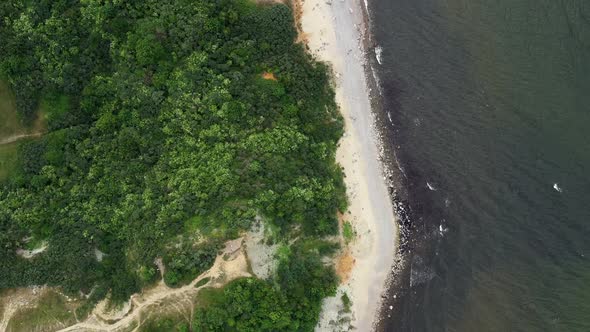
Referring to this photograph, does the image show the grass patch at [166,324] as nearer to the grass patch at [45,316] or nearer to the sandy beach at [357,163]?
the grass patch at [45,316]

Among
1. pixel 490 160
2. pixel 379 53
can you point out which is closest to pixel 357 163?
pixel 379 53

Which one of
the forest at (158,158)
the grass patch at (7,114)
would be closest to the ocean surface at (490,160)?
the forest at (158,158)

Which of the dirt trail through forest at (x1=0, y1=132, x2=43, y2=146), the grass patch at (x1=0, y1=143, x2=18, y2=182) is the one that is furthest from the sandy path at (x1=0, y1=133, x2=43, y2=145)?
the grass patch at (x1=0, y1=143, x2=18, y2=182)

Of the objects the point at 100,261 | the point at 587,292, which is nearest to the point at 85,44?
the point at 100,261

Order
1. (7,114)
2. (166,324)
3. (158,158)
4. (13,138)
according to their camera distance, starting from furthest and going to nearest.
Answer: (13,138) < (7,114) < (158,158) < (166,324)

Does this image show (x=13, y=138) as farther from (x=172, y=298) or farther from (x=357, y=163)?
(x=357, y=163)
